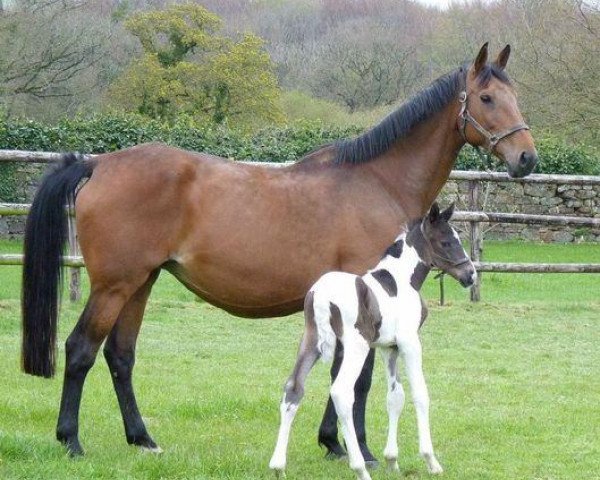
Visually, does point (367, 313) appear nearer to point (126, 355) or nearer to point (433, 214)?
point (433, 214)

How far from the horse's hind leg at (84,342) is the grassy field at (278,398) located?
11 centimetres

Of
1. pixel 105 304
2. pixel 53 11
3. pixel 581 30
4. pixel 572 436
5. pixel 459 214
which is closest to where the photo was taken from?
pixel 105 304

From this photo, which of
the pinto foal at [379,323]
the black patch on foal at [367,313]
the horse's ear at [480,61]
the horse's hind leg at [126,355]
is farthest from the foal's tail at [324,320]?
the horse's ear at [480,61]

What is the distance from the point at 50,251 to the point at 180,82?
27707mm

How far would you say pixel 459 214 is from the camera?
1162 cm

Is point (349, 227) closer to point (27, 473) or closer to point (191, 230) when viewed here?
point (191, 230)

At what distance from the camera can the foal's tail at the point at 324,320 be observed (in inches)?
178

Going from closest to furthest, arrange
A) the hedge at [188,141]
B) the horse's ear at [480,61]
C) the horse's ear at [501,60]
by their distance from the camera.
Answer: the horse's ear at [480,61] → the horse's ear at [501,60] → the hedge at [188,141]

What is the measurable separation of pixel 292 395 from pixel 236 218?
112 centimetres

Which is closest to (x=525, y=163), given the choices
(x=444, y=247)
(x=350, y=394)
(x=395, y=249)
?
(x=444, y=247)

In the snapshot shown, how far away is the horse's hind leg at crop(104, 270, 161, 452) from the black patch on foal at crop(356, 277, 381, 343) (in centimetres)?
142

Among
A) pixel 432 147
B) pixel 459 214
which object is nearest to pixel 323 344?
pixel 432 147

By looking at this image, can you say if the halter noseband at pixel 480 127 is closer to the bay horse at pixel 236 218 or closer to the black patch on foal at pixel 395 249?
the bay horse at pixel 236 218

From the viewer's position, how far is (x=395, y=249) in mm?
4824
